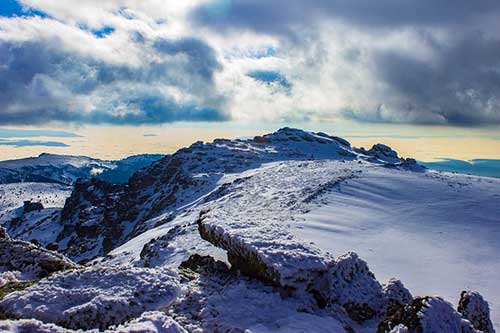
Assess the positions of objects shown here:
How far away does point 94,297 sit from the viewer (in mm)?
8727

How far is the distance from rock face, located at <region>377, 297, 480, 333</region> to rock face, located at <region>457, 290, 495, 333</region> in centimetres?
161

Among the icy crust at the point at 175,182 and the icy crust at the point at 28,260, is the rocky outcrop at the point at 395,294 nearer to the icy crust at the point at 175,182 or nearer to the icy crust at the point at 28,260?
the icy crust at the point at 28,260

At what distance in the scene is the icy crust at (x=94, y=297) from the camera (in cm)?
810

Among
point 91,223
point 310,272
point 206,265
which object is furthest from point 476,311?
point 91,223

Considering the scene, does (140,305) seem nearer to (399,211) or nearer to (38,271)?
(38,271)

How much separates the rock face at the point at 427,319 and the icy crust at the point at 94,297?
4961 millimetres

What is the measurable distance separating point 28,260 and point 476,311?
478 inches

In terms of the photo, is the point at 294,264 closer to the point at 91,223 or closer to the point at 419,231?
the point at 419,231

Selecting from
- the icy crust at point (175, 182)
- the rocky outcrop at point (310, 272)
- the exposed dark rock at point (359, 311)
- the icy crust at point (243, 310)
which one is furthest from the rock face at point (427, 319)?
the icy crust at point (175, 182)

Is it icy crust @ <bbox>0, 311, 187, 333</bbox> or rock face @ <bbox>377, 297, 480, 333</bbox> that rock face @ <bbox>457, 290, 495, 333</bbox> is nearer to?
rock face @ <bbox>377, 297, 480, 333</bbox>

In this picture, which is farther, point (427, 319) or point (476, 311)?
point (476, 311)

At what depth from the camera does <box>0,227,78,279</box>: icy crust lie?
36.9 feet

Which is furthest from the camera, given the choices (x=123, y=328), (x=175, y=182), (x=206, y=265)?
(x=175, y=182)

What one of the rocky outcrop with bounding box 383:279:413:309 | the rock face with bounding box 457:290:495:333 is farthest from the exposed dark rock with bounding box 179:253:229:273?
the rock face with bounding box 457:290:495:333
